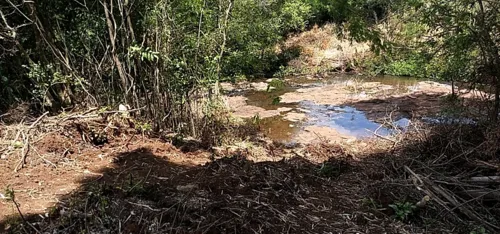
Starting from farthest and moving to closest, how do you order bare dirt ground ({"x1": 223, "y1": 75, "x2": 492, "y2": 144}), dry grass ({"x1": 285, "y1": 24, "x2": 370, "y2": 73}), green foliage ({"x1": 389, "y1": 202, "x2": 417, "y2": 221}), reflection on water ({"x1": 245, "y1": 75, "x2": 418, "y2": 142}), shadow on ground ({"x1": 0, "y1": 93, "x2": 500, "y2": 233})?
dry grass ({"x1": 285, "y1": 24, "x2": 370, "y2": 73}), reflection on water ({"x1": 245, "y1": 75, "x2": 418, "y2": 142}), bare dirt ground ({"x1": 223, "y1": 75, "x2": 492, "y2": 144}), green foliage ({"x1": 389, "y1": 202, "x2": 417, "y2": 221}), shadow on ground ({"x1": 0, "y1": 93, "x2": 500, "y2": 233})

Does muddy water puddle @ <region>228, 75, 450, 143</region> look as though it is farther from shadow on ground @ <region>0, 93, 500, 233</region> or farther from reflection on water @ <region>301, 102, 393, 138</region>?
shadow on ground @ <region>0, 93, 500, 233</region>

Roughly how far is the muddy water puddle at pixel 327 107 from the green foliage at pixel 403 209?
328 cm

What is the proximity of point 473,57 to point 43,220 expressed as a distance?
5.29 metres

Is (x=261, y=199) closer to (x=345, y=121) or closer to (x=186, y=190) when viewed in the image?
(x=186, y=190)

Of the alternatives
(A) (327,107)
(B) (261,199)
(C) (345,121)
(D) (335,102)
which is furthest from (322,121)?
(B) (261,199)

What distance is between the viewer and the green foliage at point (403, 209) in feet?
10.9

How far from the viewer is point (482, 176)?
377 cm

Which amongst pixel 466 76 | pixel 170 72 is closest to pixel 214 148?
pixel 170 72

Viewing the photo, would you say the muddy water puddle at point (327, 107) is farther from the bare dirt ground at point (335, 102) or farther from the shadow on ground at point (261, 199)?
the shadow on ground at point (261, 199)

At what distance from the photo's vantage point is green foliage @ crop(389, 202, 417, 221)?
3.33 metres

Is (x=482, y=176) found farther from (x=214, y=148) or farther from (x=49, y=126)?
(x=49, y=126)

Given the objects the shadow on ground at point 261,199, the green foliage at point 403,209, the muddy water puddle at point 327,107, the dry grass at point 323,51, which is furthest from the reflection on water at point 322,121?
the dry grass at point 323,51

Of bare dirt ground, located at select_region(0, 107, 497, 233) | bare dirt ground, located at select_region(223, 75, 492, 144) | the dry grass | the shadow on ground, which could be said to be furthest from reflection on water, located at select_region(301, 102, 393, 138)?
the dry grass

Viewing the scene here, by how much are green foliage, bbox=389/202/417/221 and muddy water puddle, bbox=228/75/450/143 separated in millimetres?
3278
